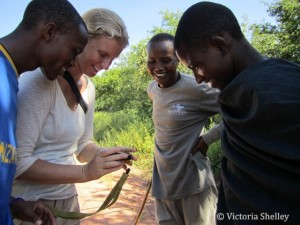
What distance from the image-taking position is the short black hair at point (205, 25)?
1.55m

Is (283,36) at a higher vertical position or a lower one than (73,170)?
lower

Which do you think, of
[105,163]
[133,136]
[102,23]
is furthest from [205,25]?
[133,136]

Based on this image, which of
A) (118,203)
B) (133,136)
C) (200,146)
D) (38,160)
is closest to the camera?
(38,160)

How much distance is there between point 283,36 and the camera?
11305 mm

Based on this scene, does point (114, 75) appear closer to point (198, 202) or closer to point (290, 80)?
point (198, 202)

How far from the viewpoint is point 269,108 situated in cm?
116

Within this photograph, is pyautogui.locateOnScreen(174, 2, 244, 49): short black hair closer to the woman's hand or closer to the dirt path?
the woman's hand

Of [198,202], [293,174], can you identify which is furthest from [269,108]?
[198,202]

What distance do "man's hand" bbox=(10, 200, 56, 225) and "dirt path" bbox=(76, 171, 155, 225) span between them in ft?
11.4

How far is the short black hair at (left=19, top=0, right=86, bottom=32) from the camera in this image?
4.94 ft

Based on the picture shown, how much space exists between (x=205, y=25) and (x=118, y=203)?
15.9ft

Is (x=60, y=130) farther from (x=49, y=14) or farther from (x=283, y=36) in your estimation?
(x=283, y=36)

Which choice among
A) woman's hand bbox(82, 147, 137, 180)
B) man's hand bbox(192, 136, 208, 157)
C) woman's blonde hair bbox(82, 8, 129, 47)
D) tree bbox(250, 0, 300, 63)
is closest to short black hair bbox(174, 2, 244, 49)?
woman's blonde hair bbox(82, 8, 129, 47)

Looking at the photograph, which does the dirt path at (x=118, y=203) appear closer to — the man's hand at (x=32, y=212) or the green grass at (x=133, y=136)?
the green grass at (x=133, y=136)
